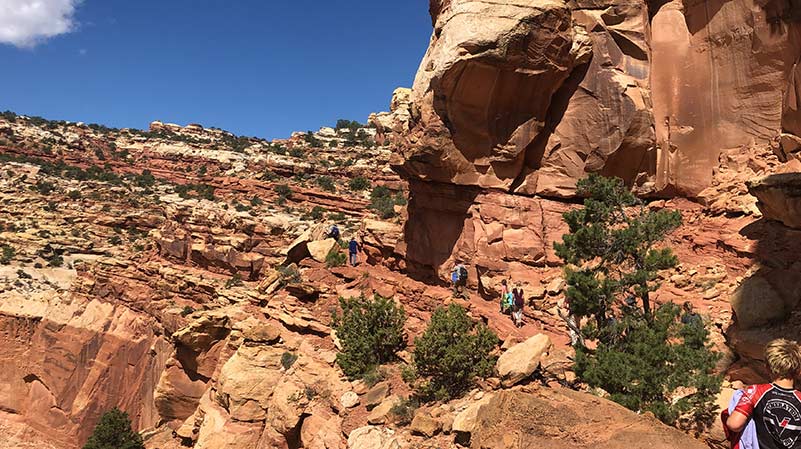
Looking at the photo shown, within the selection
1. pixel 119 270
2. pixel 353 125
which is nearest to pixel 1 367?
pixel 119 270

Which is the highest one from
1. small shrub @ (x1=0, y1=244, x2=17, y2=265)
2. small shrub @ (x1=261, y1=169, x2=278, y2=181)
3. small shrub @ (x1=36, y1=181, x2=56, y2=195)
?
small shrub @ (x1=36, y1=181, x2=56, y2=195)

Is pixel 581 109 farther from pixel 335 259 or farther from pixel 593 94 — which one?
pixel 335 259

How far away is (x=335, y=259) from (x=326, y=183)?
92.9 ft

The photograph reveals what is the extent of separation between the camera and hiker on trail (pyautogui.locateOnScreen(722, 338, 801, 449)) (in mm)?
4082

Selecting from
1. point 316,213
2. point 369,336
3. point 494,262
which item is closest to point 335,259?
point 494,262

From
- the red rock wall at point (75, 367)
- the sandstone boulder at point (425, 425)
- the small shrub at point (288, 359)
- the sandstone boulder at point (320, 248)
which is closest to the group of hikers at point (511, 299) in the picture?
the small shrub at point (288, 359)

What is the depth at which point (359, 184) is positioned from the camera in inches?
1882

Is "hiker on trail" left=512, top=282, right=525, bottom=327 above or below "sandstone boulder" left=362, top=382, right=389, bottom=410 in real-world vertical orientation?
above

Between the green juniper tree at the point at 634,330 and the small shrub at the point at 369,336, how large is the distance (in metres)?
4.87

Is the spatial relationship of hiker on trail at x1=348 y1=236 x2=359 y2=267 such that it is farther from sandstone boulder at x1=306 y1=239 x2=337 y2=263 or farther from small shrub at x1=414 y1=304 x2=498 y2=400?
small shrub at x1=414 y1=304 x2=498 y2=400

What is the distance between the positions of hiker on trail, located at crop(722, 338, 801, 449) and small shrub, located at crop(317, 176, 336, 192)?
1717 inches

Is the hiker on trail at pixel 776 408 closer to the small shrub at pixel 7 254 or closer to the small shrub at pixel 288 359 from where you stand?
the small shrub at pixel 288 359

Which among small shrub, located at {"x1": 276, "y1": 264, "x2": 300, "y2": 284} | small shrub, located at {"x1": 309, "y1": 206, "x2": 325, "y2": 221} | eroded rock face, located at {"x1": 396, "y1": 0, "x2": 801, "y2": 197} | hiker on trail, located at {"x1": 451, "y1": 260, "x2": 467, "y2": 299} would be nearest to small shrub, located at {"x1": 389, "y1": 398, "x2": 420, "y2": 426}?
hiker on trail, located at {"x1": 451, "y1": 260, "x2": 467, "y2": 299}

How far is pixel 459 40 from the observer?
1493cm
